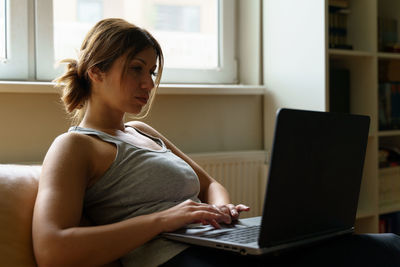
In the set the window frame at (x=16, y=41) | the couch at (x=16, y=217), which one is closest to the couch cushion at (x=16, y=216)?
the couch at (x=16, y=217)

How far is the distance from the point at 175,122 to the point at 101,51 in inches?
34.7

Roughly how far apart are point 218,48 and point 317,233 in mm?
1560

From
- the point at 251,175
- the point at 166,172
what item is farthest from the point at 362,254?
the point at 251,175

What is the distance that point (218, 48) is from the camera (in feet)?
8.38

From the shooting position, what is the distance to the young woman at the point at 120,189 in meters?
1.14

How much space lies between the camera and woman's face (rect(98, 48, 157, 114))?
145 centimetres

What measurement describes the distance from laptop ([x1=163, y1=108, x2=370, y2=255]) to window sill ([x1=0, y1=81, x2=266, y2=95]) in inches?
36.8

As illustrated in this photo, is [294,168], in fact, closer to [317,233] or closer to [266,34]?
[317,233]

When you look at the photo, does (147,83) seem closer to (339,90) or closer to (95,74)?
(95,74)

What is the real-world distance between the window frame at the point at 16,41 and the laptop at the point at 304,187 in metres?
1.12

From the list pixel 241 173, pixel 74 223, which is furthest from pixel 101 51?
pixel 241 173

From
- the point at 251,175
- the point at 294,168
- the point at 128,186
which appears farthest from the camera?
the point at 251,175

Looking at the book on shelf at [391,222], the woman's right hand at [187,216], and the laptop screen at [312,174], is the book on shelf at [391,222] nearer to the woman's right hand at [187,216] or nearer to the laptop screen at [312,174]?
the laptop screen at [312,174]

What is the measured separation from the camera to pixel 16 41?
77.8 inches
